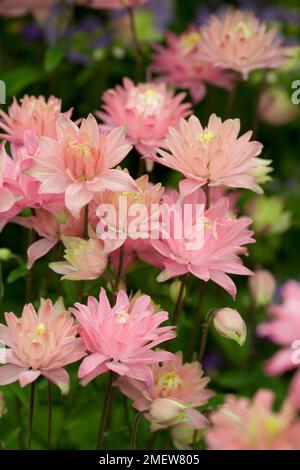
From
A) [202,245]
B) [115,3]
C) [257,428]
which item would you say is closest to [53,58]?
[115,3]

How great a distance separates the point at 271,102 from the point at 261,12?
0.30m

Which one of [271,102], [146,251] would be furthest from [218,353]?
A: [146,251]

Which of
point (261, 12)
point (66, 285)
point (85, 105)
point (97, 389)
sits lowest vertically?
point (97, 389)

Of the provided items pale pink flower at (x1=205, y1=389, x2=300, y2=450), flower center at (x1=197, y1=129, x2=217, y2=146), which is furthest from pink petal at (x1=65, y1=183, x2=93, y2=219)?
pale pink flower at (x1=205, y1=389, x2=300, y2=450)

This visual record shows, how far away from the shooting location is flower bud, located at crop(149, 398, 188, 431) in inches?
30.0

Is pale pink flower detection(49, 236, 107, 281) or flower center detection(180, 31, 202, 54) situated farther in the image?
flower center detection(180, 31, 202, 54)

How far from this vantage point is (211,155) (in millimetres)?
827

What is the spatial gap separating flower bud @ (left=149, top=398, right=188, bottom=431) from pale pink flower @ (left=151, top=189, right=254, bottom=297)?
108 millimetres

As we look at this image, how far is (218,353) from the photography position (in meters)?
1.50

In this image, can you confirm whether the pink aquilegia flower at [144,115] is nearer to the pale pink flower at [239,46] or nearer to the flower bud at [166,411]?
the pale pink flower at [239,46]

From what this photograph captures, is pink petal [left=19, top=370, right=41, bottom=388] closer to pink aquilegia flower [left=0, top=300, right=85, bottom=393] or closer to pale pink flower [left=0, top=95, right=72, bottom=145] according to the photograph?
pink aquilegia flower [left=0, top=300, right=85, bottom=393]

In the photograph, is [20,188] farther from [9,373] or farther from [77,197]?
[9,373]

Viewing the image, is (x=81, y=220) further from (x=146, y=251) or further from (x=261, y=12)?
(x=261, y=12)

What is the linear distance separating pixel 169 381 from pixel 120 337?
0.10 metres
